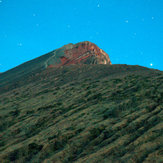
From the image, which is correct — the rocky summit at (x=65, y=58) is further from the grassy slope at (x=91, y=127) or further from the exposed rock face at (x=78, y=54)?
the grassy slope at (x=91, y=127)

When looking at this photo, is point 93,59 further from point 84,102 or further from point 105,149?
point 105,149

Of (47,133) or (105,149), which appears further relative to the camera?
(47,133)

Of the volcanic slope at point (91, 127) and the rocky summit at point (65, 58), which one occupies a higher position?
the rocky summit at point (65, 58)

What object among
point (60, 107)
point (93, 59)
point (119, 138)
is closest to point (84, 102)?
point (60, 107)

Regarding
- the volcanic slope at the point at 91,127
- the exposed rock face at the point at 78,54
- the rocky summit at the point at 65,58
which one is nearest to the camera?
the volcanic slope at the point at 91,127

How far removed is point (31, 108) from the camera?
18.2 meters

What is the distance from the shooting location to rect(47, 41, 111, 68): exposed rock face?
145ft

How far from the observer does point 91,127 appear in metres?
11.5

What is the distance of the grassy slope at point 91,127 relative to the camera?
28.2 feet

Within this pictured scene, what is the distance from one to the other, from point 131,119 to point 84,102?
6.30 m

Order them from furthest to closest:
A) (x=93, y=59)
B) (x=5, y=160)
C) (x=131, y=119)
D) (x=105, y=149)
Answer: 1. (x=93, y=59)
2. (x=131, y=119)
3. (x=5, y=160)
4. (x=105, y=149)

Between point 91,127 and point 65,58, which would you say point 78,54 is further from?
point 91,127

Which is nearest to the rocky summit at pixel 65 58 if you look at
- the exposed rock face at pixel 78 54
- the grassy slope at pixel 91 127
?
the exposed rock face at pixel 78 54

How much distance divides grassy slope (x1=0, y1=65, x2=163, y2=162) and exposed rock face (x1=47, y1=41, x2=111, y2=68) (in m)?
25.0
